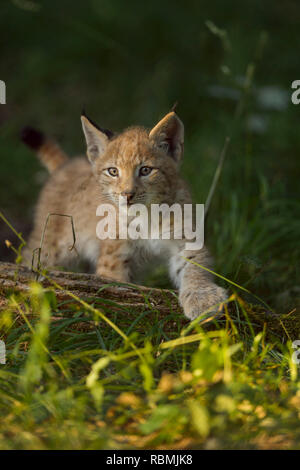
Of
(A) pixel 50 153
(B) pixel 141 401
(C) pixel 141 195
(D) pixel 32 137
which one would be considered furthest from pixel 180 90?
(B) pixel 141 401

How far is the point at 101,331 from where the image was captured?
2.54 meters

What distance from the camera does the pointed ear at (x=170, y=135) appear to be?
3031 mm

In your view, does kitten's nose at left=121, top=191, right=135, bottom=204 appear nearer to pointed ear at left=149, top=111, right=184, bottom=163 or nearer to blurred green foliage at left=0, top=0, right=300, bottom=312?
pointed ear at left=149, top=111, right=184, bottom=163

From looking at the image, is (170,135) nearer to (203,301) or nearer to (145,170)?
(145,170)

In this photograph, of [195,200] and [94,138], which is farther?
[195,200]

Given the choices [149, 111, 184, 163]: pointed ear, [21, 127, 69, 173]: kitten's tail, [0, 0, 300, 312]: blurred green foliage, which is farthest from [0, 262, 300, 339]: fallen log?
[21, 127, 69, 173]: kitten's tail

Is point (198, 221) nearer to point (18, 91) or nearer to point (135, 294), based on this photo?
point (135, 294)

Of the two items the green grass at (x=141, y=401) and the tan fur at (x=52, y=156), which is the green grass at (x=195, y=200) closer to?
the green grass at (x=141, y=401)

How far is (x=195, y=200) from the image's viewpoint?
385 cm

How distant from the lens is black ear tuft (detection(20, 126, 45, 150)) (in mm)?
3852

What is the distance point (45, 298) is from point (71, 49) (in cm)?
558

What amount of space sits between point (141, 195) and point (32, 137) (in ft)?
4.53

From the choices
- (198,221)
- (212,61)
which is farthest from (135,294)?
(212,61)

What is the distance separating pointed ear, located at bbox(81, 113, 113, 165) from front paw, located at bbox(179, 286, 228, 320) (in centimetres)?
106
